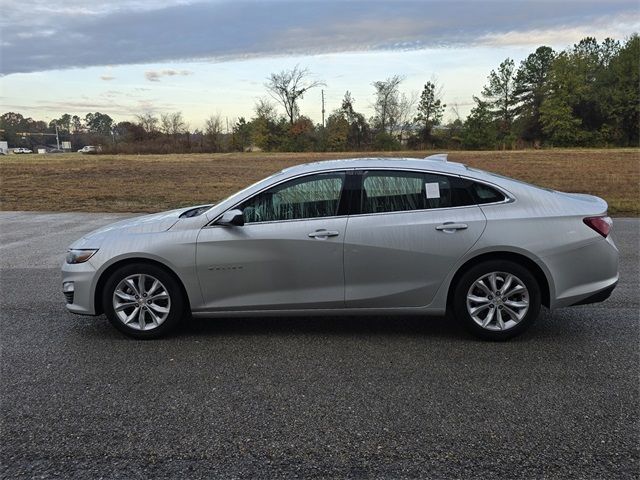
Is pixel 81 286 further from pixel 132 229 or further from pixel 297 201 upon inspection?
pixel 297 201

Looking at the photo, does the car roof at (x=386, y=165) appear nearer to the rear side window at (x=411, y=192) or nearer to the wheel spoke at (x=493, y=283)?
the rear side window at (x=411, y=192)

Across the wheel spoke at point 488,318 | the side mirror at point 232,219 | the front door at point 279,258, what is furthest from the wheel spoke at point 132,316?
the wheel spoke at point 488,318

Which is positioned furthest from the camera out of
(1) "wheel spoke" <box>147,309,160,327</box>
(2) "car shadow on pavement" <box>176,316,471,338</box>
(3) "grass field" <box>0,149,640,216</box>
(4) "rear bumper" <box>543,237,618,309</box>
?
(3) "grass field" <box>0,149,640,216</box>

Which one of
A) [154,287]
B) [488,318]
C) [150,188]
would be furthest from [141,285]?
[150,188]

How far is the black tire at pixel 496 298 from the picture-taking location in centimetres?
423

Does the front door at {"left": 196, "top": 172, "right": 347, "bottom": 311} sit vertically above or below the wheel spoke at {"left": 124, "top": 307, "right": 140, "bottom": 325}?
above

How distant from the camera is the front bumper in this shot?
14.6 feet

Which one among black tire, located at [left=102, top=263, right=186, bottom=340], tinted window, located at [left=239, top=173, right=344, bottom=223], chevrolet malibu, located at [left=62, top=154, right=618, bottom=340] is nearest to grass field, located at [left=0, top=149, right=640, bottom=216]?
chevrolet malibu, located at [left=62, top=154, right=618, bottom=340]

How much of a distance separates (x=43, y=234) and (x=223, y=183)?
11085 millimetres

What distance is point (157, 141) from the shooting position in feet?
235

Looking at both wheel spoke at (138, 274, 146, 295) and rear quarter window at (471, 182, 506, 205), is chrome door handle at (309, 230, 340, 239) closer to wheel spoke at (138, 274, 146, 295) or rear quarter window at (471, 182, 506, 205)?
rear quarter window at (471, 182, 506, 205)

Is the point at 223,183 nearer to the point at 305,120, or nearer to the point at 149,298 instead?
the point at 149,298

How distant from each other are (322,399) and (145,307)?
188 centimetres

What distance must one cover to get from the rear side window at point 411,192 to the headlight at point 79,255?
7.76ft
